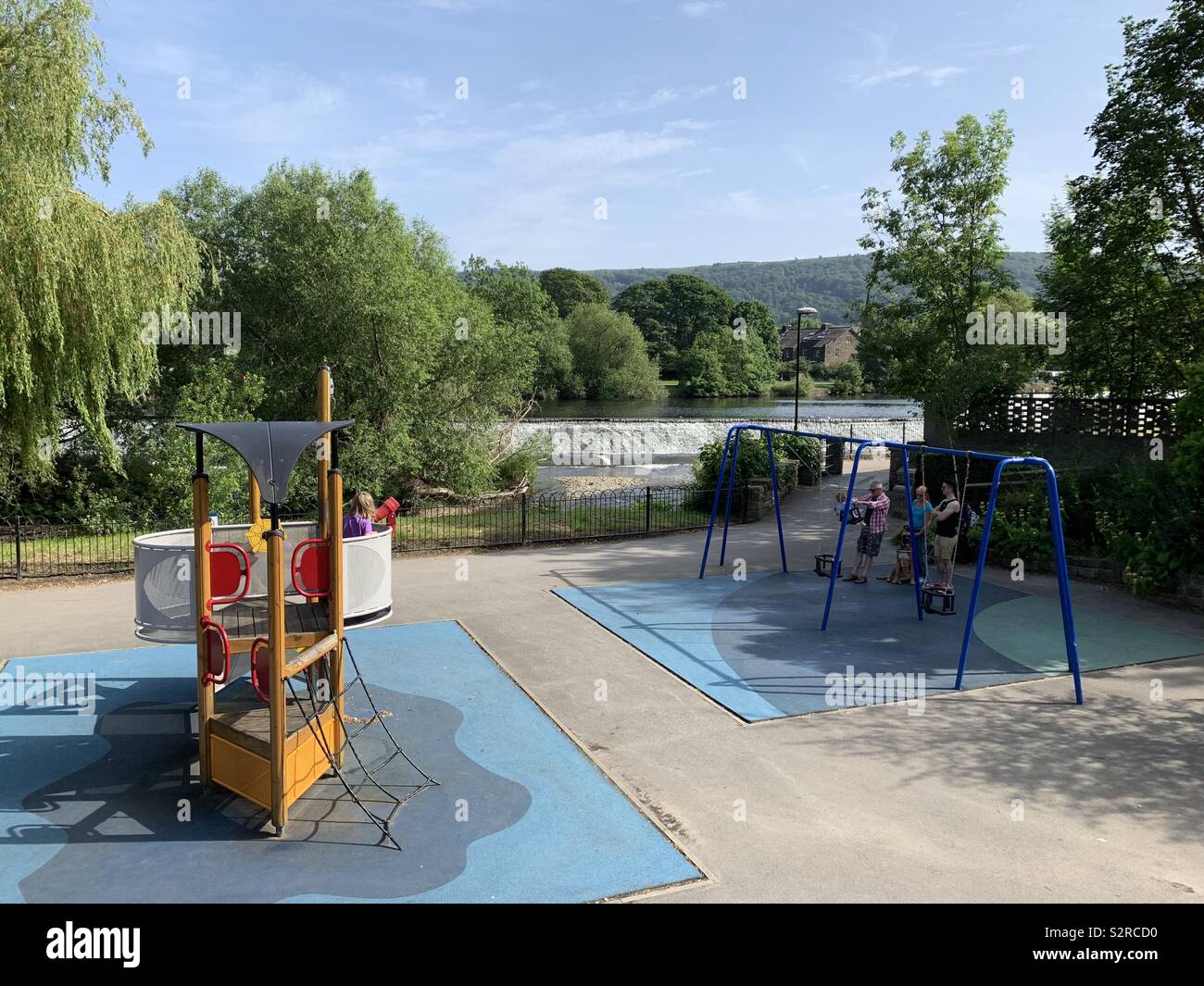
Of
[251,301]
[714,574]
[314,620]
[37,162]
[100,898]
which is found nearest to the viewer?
[100,898]

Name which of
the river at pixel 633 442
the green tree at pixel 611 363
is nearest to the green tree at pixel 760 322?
the green tree at pixel 611 363

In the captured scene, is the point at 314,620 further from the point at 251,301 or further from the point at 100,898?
the point at 251,301

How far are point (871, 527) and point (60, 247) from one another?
1371 centimetres

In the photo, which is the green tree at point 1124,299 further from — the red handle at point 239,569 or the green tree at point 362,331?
the red handle at point 239,569

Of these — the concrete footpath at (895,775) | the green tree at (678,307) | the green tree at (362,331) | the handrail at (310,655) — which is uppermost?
the green tree at (678,307)

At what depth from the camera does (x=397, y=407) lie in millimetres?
23766

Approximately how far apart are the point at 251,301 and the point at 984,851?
875 inches

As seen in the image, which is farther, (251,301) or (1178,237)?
(251,301)

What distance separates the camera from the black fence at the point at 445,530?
1591 centimetres

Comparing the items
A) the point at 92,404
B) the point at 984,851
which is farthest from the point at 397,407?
the point at 984,851

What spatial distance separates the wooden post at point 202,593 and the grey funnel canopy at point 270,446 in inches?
27.7

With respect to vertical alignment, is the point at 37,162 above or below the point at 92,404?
above

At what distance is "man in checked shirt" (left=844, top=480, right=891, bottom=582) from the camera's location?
14.5 metres

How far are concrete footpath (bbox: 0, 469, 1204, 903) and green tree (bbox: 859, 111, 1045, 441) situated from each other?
1063cm
